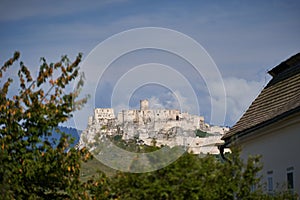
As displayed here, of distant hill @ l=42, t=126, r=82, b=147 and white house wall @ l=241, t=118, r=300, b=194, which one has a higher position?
white house wall @ l=241, t=118, r=300, b=194

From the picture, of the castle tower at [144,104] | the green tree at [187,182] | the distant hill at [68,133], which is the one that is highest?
the castle tower at [144,104]

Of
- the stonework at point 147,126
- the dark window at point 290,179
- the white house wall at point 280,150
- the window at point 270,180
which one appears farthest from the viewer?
the window at point 270,180

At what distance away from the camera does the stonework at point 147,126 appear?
53.5ft

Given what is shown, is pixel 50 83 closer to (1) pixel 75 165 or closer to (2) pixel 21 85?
(2) pixel 21 85

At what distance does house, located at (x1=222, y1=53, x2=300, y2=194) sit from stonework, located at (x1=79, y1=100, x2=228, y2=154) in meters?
1.36

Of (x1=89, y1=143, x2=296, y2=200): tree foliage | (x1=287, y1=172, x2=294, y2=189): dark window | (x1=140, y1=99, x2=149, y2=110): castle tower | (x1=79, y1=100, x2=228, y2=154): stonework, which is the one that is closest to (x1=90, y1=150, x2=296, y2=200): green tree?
(x1=89, y1=143, x2=296, y2=200): tree foliage

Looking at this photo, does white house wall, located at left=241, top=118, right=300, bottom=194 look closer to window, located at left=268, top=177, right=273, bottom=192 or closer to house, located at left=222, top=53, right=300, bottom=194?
house, located at left=222, top=53, right=300, bottom=194

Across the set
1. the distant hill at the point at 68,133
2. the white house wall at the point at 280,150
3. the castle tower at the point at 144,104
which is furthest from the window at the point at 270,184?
the distant hill at the point at 68,133

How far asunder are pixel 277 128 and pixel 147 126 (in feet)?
19.4

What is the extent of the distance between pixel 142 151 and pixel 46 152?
2.33 meters

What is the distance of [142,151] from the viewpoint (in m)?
15.1

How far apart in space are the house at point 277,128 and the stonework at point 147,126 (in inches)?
53.7

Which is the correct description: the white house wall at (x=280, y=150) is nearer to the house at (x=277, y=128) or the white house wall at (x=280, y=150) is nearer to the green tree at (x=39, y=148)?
the house at (x=277, y=128)

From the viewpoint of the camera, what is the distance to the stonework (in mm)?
16297
